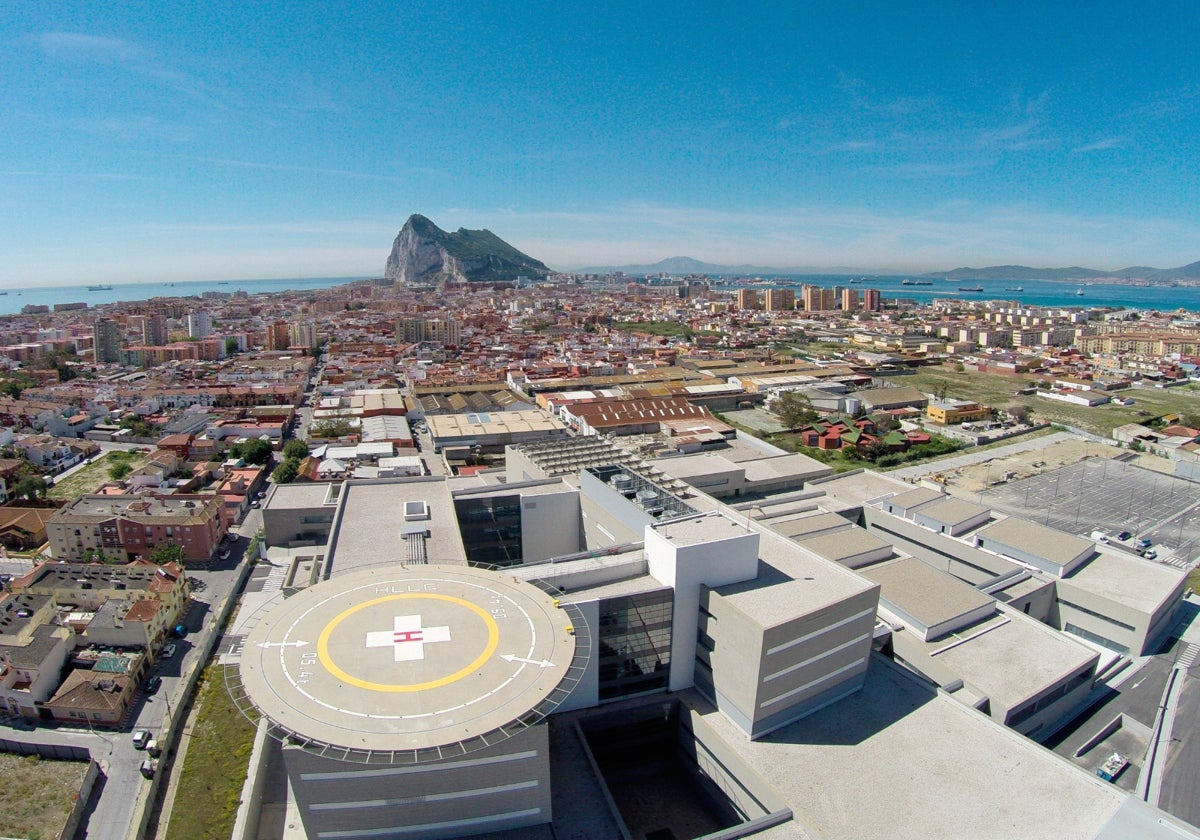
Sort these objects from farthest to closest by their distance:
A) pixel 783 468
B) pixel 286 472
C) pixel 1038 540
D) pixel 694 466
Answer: pixel 286 472 < pixel 783 468 < pixel 694 466 < pixel 1038 540

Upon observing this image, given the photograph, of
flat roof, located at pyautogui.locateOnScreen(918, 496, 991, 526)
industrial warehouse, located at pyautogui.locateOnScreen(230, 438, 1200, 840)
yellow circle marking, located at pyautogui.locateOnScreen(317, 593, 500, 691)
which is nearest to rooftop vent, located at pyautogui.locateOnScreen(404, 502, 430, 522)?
industrial warehouse, located at pyautogui.locateOnScreen(230, 438, 1200, 840)

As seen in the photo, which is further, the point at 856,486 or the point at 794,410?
the point at 794,410

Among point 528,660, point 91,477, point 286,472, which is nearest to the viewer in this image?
point 528,660

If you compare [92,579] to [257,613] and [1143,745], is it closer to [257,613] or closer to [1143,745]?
[257,613]

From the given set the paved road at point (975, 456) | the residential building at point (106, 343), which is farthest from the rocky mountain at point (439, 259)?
the paved road at point (975, 456)

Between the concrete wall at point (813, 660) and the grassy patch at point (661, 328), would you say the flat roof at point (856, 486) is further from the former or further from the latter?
the grassy patch at point (661, 328)

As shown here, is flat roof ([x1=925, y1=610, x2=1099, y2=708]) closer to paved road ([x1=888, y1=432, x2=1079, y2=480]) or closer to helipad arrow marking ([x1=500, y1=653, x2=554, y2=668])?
helipad arrow marking ([x1=500, y1=653, x2=554, y2=668])

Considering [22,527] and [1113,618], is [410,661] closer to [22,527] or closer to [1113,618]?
[1113,618]

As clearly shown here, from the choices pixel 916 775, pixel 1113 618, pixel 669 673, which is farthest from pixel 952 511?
pixel 669 673
